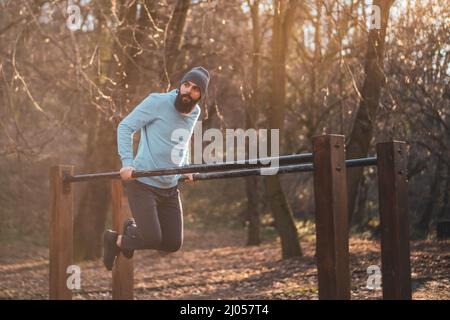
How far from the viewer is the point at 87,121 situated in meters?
12.9

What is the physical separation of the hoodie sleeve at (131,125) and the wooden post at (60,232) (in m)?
0.79

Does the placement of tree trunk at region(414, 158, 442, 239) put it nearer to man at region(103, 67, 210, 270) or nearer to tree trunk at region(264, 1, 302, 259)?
tree trunk at region(264, 1, 302, 259)

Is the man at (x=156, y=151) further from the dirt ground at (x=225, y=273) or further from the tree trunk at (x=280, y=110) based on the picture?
the tree trunk at (x=280, y=110)

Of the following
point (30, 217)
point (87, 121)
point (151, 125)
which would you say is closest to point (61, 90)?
point (87, 121)

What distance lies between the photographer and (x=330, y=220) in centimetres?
334

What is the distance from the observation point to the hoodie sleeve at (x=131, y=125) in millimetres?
4773

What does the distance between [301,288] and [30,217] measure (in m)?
10.1

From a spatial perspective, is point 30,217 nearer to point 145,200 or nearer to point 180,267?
point 180,267

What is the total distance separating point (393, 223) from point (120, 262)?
2.72 m

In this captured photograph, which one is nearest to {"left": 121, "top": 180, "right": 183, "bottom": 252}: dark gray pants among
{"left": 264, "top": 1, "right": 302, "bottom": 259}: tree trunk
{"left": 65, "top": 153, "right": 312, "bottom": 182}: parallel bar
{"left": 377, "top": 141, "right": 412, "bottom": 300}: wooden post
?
{"left": 65, "top": 153, "right": 312, "bottom": 182}: parallel bar

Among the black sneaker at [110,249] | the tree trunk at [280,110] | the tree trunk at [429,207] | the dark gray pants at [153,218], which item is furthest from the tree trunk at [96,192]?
the dark gray pants at [153,218]

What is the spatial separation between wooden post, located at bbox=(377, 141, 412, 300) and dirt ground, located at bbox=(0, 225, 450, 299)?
3.46 m

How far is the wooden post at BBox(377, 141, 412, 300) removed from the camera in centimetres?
328

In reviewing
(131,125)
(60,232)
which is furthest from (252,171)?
(60,232)
